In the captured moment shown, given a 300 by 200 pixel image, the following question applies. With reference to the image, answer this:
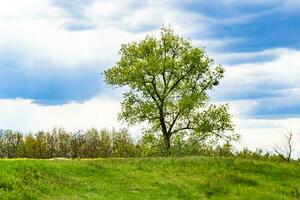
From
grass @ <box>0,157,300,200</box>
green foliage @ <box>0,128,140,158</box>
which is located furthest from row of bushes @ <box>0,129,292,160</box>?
grass @ <box>0,157,300,200</box>

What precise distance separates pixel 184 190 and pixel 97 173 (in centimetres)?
536

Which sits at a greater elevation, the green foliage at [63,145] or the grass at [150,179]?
the green foliage at [63,145]

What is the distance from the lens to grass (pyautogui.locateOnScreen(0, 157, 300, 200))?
27016 mm

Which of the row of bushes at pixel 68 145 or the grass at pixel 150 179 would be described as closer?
the grass at pixel 150 179

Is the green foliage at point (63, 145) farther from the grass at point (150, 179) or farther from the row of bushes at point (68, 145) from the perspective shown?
the grass at point (150, 179)

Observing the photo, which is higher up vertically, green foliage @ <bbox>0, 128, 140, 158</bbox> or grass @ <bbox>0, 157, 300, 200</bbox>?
green foliage @ <bbox>0, 128, 140, 158</bbox>

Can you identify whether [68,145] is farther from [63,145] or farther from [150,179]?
[150,179]

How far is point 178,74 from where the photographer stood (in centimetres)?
6109

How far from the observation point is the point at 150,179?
3381 centimetres

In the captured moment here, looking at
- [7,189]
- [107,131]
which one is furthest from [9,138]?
[7,189]

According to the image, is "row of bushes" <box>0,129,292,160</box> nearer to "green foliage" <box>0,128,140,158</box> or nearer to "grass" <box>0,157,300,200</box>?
"green foliage" <box>0,128,140,158</box>

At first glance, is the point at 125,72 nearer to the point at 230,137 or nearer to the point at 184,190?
the point at 230,137

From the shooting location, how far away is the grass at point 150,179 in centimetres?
2702

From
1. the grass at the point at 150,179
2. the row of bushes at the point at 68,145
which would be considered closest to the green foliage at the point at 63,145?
the row of bushes at the point at 68,145
